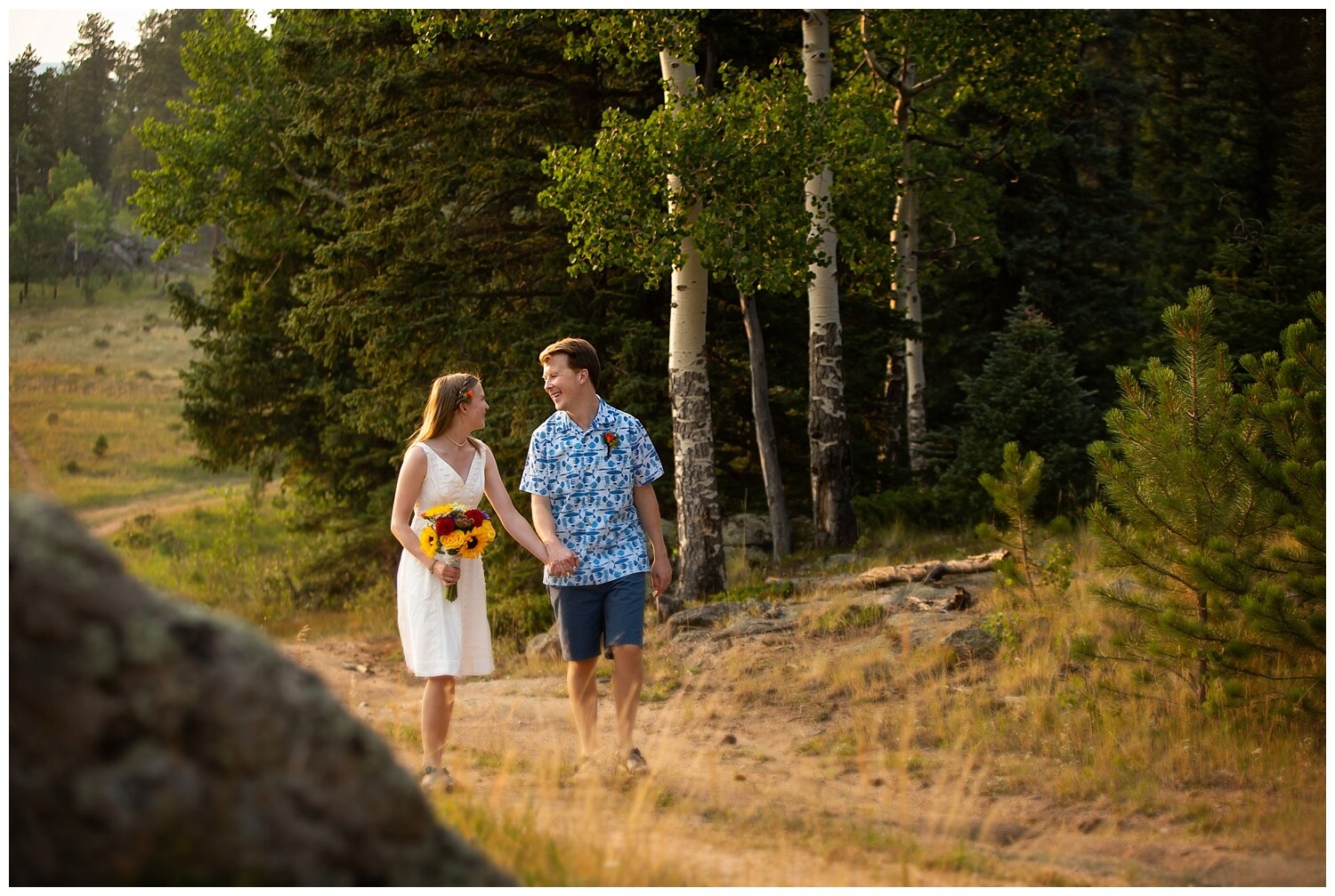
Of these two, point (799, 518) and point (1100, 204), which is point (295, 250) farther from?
point (1100, 204)

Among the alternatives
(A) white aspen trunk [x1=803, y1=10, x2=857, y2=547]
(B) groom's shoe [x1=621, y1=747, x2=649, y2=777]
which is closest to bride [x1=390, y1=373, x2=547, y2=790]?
(B) groom's shoe [x1=621, y1=747, x2=649, y2=777]

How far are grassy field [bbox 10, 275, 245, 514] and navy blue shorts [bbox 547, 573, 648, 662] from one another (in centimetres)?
2471

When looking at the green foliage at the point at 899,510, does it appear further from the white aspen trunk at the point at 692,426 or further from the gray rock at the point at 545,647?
the gray rock at the point at 545,647

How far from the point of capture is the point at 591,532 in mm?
6848

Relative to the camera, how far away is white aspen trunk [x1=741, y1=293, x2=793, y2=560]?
1585 cm

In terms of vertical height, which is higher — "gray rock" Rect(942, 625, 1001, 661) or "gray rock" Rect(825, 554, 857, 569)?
"gray rock" Rect(942, 625, 1001, 661)

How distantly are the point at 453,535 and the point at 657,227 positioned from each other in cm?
602

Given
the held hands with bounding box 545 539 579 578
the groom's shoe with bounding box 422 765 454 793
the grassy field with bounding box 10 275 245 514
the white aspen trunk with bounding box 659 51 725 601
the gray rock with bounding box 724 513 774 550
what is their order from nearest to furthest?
the groom's shoe with bounding box 422 765 454 793, the held hands with bounding box 545 539 579 578, the white aspen trunk with bounding box 659 51 725 601, the gray rock with bounding box 724 513 774 550, the grassy field with bounding box 10 275 245 514

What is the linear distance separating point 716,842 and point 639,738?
10.2ft

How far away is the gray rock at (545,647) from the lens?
12.5 m

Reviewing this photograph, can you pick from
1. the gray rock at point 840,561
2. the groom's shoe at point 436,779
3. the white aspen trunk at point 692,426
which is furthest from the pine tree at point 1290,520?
the gray rock at point 840,561

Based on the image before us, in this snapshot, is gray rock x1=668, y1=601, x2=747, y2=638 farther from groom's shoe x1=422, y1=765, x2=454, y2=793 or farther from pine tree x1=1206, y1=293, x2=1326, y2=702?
groom's shoe x1=422, y1=765, x2=454, y2=793

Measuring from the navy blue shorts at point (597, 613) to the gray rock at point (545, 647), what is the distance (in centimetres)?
561

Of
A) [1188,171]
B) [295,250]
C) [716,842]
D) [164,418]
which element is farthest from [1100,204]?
[164,418]
